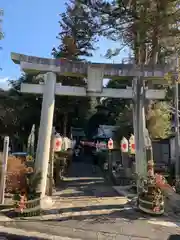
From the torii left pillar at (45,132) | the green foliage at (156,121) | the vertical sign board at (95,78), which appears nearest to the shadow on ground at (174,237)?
the torii left pillar at (45,132)

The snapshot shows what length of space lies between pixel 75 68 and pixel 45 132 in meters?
2.74

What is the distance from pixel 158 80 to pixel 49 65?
180 inches

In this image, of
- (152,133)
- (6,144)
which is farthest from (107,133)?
(6,144)

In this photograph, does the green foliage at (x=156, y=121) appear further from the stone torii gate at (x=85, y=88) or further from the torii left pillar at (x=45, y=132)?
the torii left pillar at (x=45, y=132)

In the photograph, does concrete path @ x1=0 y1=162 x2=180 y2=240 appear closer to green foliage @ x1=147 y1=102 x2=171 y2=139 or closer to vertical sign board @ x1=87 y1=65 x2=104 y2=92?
vertical sign board @ x1=87 y1=65 x2=104 y2=92

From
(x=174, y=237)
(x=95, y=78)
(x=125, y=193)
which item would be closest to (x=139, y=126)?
(x=95, y=78)

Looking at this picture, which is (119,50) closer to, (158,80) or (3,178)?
(158,80)

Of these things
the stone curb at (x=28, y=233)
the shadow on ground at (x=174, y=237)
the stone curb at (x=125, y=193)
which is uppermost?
the stone curb at (x=125, y=193)

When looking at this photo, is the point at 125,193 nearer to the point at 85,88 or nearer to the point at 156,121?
the point at 85,88

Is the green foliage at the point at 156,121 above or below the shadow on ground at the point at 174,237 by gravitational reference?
above

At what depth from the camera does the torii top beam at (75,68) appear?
1136 centimetres

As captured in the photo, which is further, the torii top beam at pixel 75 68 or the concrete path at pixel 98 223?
the torii top beam at pixel 75 68

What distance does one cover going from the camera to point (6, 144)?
1038 centimetres

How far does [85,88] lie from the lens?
11797 mm
